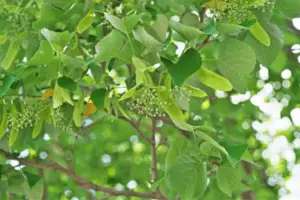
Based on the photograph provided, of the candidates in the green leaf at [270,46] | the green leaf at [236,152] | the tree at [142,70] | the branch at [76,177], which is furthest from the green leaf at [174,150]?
the branch at [76,177]

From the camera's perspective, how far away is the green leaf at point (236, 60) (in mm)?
934

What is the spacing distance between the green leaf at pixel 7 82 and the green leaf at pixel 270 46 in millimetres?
412

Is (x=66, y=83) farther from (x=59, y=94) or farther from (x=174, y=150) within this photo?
(x=174, y=150)

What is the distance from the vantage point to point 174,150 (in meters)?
0.97

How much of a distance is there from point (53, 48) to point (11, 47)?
1.03ft

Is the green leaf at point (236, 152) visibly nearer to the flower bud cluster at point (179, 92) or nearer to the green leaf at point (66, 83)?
the flower bud cluster at point (179, 92)

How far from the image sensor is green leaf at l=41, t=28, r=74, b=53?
0.89 meters

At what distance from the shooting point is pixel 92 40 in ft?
3.78

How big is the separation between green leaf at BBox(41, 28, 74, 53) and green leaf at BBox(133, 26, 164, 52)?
124 millimetres

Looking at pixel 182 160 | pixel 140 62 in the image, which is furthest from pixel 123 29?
pixel 182 160

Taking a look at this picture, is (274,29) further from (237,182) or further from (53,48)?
(53,48)

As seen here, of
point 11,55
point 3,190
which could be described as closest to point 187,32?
point 11,55

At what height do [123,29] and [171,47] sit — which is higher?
[123,29]

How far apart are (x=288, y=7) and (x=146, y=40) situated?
35 cm
